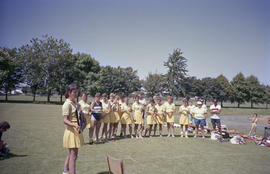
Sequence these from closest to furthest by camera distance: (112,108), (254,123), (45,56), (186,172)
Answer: (186,172)
(112,108)
(254,123)
(45,56)

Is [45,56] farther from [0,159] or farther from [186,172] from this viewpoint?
[186,172]

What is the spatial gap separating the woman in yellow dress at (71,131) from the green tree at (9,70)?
4270 cm

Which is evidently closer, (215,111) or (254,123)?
(215,111)

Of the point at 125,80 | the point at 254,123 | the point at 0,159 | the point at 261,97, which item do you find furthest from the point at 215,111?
the point at 261,97

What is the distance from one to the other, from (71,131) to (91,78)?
51885 millimetres

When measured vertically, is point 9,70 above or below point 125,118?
above

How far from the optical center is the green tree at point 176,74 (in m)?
65.9

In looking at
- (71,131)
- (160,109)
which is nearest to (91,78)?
(160,109)

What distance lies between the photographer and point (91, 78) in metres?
55.4

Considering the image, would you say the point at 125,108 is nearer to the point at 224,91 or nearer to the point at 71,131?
the point at 71,131

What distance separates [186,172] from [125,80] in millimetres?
70778

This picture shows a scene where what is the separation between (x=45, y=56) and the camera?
45219mm

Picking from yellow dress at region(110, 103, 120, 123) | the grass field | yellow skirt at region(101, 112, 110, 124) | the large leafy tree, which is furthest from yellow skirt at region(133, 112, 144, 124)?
the large leafy tree

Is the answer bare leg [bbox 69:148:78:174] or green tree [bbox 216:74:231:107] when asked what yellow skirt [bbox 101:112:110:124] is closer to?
bare leg [bbox 69:148:78:174]
